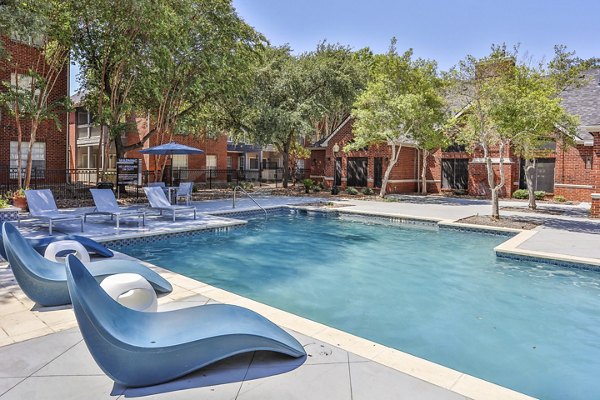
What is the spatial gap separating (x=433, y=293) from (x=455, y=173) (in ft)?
60.5

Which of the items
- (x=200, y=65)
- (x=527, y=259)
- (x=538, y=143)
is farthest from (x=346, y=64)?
(x=527, y=259)

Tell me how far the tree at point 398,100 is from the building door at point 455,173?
5082 mm

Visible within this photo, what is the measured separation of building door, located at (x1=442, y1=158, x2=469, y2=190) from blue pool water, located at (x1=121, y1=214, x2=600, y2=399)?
12734 millimetres

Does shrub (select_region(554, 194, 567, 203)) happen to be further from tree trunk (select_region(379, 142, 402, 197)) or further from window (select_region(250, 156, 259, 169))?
window (select_region(250, 156, 259, 169))

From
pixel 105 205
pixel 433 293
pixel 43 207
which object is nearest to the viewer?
pixel 433 293

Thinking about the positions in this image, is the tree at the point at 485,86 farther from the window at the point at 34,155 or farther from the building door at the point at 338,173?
the window at the point at 34,155

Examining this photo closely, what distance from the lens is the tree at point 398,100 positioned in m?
18.6

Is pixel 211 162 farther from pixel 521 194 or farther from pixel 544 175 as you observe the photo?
pixel 544 175

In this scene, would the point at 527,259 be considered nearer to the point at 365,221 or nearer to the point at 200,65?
the point at 365,221

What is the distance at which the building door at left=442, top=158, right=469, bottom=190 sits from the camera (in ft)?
77.8

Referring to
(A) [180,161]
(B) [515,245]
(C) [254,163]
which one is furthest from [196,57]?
(C) [254,163]

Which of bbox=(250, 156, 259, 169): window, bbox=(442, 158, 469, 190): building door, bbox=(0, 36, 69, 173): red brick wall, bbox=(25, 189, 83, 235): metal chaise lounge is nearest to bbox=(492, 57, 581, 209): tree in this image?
bbox=(442, 158, 469, 190): building door

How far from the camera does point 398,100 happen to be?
714 inches

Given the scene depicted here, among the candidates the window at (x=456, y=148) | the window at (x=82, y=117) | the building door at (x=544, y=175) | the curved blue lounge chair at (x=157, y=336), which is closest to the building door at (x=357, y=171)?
the window at (x=456, y=148)
